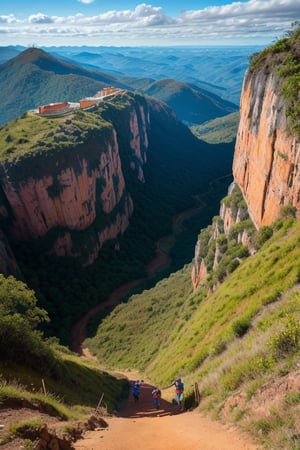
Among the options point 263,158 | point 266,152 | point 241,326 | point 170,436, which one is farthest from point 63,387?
point 263,158

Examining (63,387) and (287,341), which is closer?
(287,341)

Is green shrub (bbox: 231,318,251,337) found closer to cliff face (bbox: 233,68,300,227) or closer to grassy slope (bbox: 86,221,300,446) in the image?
grassy slope (bbox: 86,221,300,446)

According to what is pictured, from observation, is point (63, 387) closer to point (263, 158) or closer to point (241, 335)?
point (241, 335)

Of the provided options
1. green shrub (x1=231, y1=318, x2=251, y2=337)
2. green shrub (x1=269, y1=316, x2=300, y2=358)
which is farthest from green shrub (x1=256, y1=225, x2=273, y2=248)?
green shrub (x1=269, y1=316, x2=300, y2=358)

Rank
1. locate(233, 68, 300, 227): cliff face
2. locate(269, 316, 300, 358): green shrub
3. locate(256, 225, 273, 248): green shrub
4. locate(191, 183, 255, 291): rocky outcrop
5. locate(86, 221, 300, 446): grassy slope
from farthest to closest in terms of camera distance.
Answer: locate(191, 183, 255, 291): rocky outcrop, locate(256, 225, 273, 248): green shrub, locate(233, 68, 300, 227): cliff face, locate(86, 221, 300, 446): grassy slope, locate(269, 316, 300, 358): green shrub

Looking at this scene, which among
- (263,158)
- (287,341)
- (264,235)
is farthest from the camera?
(263,158)

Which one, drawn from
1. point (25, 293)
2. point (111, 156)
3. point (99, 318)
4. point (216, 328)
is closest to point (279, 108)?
point (216, 328)
